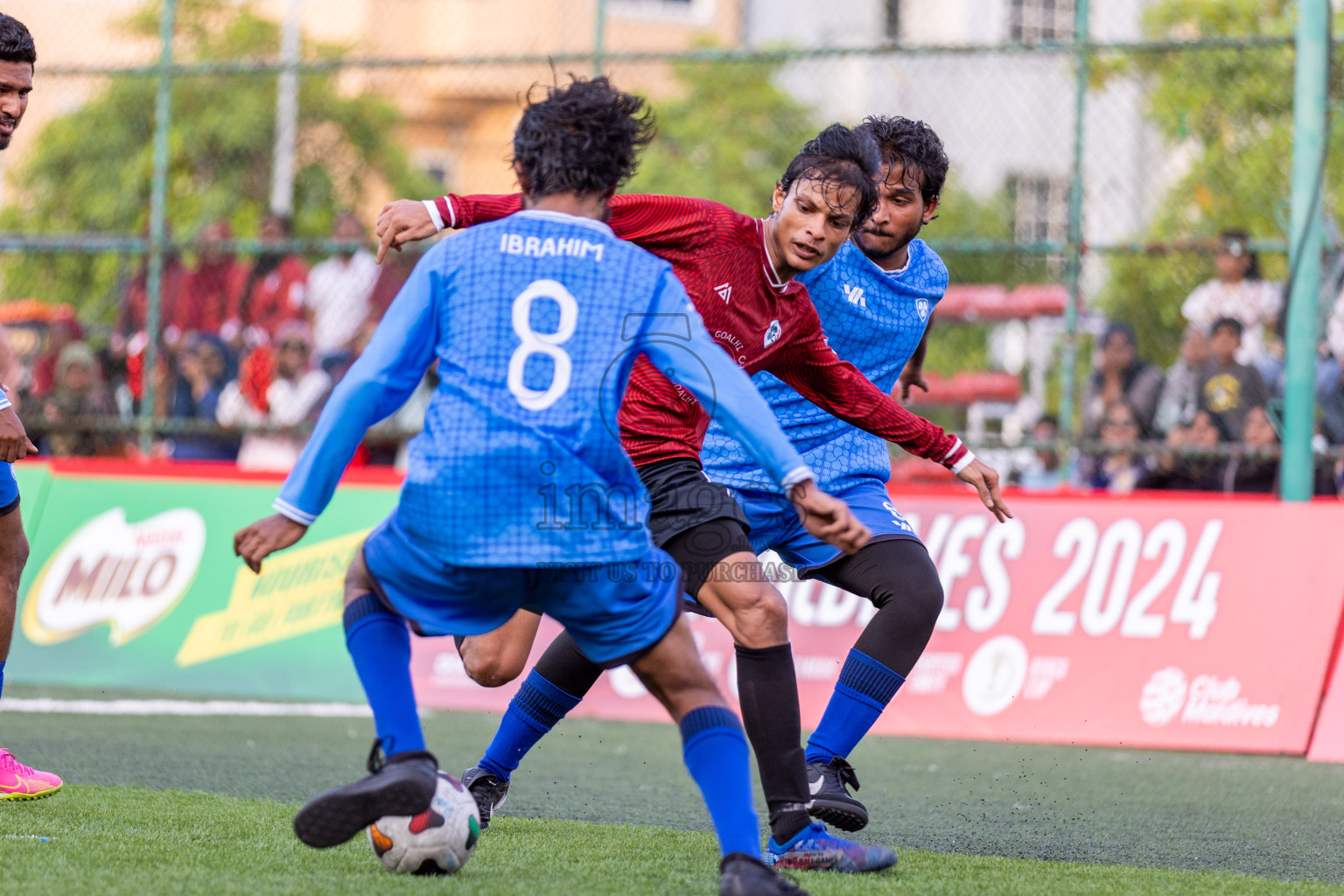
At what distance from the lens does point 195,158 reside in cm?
1307

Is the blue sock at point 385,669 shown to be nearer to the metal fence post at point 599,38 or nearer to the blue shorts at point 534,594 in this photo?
the blue shorts at point 534,594

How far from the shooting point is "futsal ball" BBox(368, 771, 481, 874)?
144 inches

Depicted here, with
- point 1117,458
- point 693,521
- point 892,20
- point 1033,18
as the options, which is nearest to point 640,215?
point 693,521

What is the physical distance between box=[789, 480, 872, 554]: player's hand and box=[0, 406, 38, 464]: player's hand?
7.71ft

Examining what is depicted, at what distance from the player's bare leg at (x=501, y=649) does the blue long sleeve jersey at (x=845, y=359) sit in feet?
2.45

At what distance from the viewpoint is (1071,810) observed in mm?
5238

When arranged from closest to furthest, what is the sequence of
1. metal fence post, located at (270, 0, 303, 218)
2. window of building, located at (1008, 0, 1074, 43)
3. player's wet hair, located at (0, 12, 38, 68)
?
player's wet hair, located at (0, 12, 38, 68) < metal fence post, located at (270, 0, 303, 218) < window of building, located at (1008, 0, 1074, 43)

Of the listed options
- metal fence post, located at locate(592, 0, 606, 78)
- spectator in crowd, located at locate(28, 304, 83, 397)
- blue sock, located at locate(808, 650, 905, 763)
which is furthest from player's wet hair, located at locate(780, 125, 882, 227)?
spectator in crowd, located at locate(28, 304, 83, 397)

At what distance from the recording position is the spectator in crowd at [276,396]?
9.62 metres

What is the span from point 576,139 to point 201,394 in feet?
22.6

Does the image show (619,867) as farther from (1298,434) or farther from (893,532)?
(1298,434)

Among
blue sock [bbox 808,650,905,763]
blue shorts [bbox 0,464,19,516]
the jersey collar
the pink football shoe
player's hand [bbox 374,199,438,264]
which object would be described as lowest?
the pink football shoe

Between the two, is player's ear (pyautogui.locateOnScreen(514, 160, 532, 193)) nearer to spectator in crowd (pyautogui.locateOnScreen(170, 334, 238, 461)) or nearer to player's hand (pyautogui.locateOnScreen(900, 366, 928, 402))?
player's hand (pyautogui.locateOnScreen(900, 366, 928, 402))

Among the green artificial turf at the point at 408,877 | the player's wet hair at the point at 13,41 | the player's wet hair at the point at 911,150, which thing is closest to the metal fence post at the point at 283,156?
the player's wet hair at the point at 13,41
